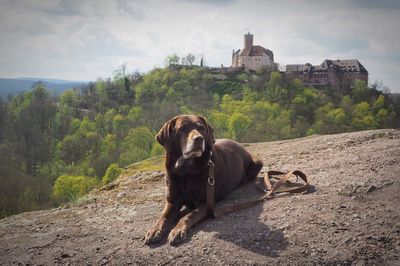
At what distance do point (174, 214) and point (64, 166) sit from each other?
52593 mm

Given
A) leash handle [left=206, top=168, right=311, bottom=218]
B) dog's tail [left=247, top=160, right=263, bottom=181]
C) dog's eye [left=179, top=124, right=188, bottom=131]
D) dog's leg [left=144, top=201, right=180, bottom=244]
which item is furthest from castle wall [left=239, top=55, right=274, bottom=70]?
dog's leg [left=144, top=201, right=180, bottom=244]

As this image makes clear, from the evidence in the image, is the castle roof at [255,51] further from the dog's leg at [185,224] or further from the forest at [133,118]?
the dog's leg at [185,224]

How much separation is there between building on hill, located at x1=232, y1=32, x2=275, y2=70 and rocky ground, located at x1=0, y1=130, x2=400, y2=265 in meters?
111

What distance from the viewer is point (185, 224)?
4.58 metres

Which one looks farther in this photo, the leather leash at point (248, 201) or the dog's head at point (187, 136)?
the leather leash at point (248, 201)

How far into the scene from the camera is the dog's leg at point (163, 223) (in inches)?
177

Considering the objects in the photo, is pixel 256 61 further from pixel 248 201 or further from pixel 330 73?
pixel 248 201

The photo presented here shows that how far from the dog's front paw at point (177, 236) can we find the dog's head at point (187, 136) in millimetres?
940

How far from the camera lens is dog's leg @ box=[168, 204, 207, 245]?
14.3 feet

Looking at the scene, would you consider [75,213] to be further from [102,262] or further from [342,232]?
[342,232]

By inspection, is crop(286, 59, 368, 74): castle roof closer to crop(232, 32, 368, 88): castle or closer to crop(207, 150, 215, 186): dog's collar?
crop(232, 32, 368, 88): castle

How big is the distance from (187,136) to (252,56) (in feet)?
381

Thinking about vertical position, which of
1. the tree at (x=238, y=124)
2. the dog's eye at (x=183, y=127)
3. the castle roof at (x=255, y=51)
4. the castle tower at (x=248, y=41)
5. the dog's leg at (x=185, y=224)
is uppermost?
the castle tower at (x=248, y=41)

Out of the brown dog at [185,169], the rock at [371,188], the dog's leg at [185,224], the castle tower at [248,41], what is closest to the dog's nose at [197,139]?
the brown dog at [185,169]
